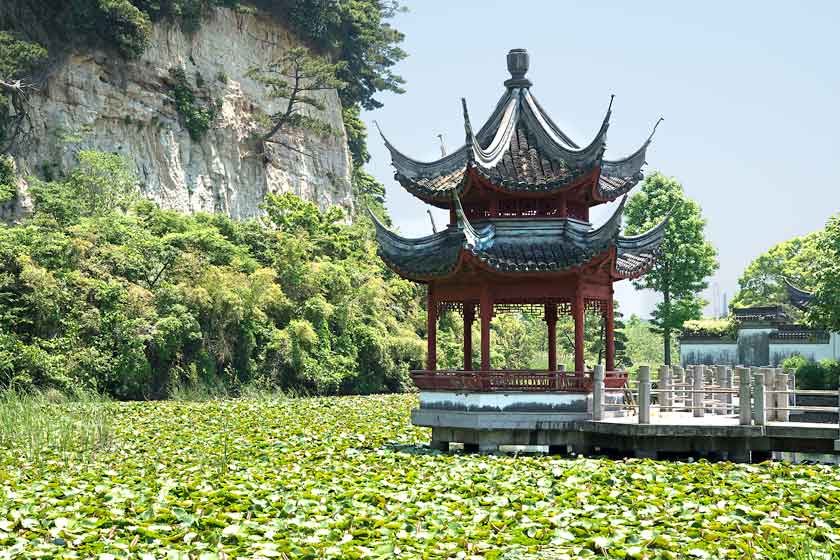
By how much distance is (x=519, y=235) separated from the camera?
55.0 feet

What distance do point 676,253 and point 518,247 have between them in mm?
23225

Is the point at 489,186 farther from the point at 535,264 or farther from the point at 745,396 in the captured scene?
the point at 745,396

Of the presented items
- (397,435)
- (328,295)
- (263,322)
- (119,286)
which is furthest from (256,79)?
(397,435)

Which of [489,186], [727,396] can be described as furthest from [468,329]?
[727,396]

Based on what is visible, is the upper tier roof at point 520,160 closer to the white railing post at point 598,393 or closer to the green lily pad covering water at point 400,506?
the white railing post at point 598,393

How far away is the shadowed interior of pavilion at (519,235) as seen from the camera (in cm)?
1612

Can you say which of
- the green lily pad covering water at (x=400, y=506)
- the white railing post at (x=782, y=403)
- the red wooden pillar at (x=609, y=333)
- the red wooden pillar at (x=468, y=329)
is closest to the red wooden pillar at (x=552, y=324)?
the red wooden pillar at (x=609, y=333)

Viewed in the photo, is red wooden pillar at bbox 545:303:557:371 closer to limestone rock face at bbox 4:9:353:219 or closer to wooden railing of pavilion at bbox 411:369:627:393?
wooden railing of pavilion at bbox 411:369:627:393

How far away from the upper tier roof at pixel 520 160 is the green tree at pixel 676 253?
21.0 m

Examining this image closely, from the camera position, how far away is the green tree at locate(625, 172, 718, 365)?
126 ft

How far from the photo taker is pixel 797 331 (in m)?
35.2

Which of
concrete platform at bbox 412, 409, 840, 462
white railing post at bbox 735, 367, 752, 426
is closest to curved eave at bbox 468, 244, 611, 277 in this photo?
concrete platform at bbox 412, 409, 840, 462

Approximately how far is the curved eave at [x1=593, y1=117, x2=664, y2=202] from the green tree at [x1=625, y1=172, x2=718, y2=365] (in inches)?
811

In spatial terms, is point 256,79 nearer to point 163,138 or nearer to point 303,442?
point 163,138
